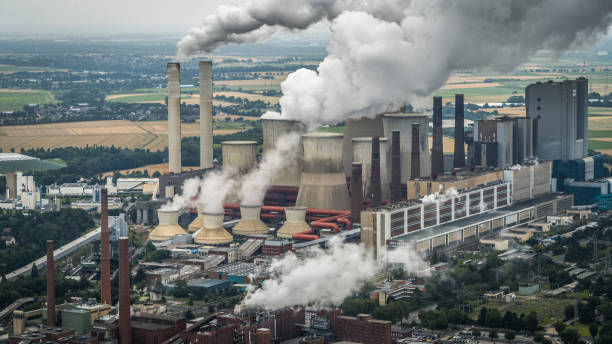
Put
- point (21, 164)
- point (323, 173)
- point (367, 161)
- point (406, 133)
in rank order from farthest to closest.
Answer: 1. point (21, 164)
2. point (406, 133)
3. point (367, 161)
4. point (323, 173)

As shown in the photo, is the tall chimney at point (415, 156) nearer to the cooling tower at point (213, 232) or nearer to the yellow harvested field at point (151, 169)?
the cooling tower at point (213, 232)

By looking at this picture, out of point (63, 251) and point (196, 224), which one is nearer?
point (63, 251)

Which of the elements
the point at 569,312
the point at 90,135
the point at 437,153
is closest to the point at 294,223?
the point at 437,153

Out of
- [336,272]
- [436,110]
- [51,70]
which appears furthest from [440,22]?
[51,70]

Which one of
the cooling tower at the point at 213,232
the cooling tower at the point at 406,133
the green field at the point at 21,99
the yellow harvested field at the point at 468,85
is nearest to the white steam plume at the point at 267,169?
the cooling tower at the point at 213,232

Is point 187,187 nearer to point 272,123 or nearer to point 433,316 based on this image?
point 272,123

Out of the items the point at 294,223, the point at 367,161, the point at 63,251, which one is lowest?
the point at 63,251

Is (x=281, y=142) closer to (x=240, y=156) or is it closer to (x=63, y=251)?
(x=240, y=156)
